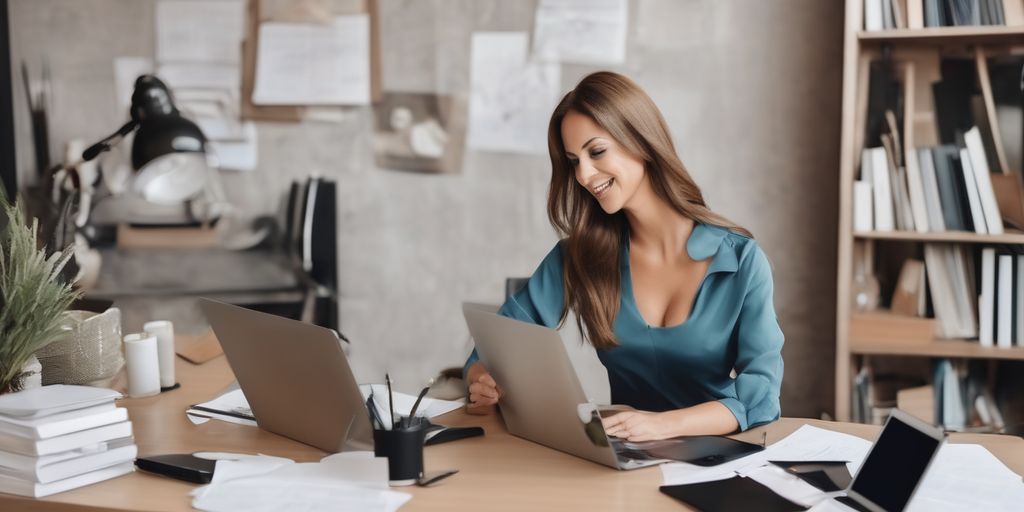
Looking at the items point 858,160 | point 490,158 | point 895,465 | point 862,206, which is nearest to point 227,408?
point 895,465

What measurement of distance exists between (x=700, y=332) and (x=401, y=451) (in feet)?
2.53

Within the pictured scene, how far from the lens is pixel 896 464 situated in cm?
118

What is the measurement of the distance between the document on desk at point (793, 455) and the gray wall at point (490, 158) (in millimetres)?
1640

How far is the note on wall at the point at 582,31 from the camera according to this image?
3.16 metres

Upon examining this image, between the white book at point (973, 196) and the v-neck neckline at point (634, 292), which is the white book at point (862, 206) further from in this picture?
the v-neck neckline at point (634, 292)

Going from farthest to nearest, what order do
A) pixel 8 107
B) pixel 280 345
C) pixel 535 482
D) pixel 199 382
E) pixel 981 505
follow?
pixel 8 107
pixel 199 382
pixel 280 345
pixel 535 482
pixel 981 505

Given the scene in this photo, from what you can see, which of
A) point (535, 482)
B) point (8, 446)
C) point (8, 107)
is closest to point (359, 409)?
point (535, 482)

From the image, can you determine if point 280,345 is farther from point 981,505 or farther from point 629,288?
point 981,505

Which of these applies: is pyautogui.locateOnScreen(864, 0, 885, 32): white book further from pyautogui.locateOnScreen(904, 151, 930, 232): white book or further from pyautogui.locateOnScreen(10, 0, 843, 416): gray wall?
pyautogui.locateOnScreen(904, 151, 930, 232): white book

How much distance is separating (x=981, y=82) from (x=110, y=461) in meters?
2.62

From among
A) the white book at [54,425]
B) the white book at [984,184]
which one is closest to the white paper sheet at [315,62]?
the white book at [984,184]

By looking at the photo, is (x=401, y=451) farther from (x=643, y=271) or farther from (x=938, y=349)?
(x=938, y=349)

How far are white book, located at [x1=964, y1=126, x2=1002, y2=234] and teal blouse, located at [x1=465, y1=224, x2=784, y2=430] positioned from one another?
46.4 inches

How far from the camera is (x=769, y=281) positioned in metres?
1.81
